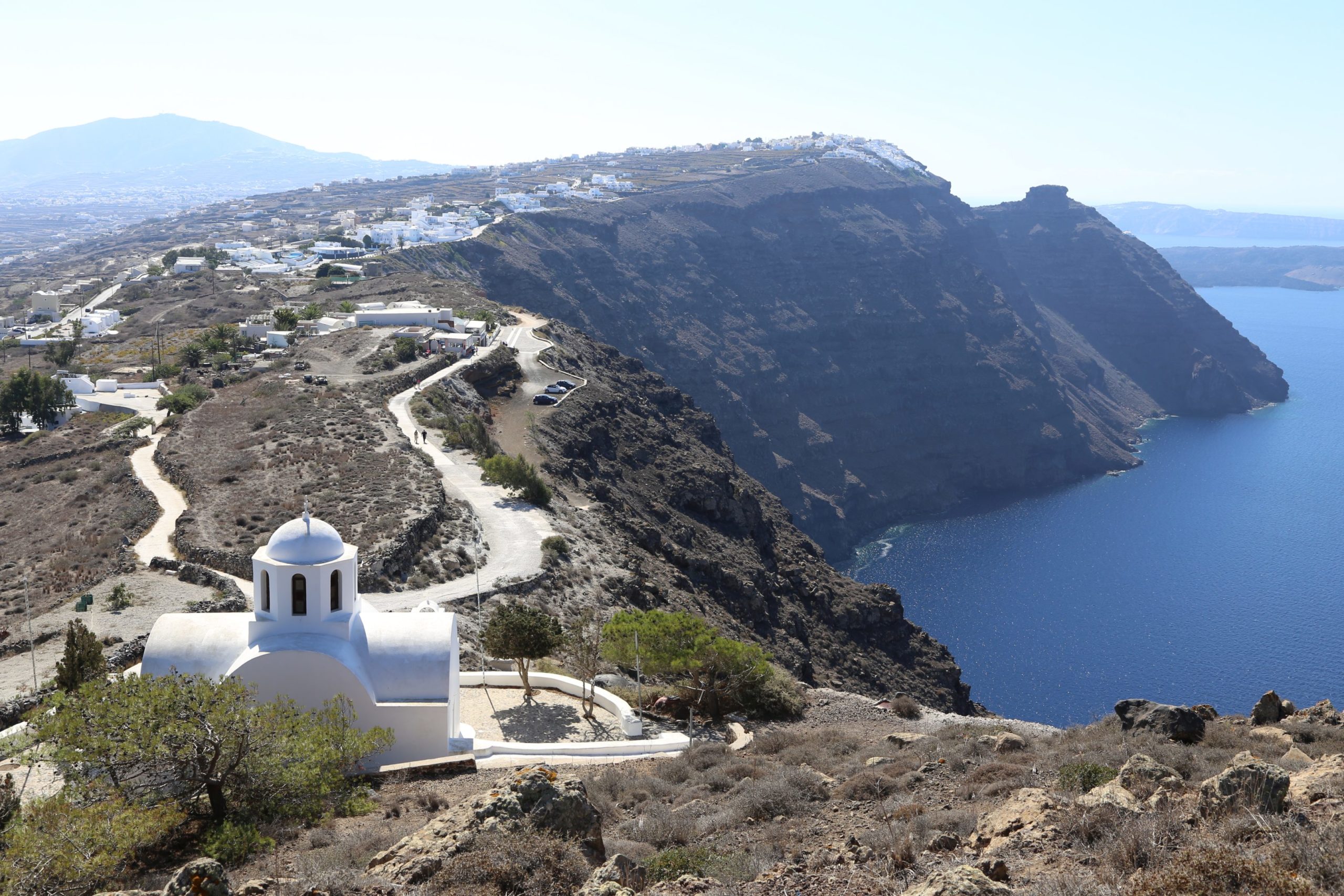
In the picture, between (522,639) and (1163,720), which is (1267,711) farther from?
(522,639)

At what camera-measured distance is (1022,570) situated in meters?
90.3

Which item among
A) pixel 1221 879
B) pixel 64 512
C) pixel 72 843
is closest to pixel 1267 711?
pixel 1221 879

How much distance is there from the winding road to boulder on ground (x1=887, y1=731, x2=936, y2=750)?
603 inches

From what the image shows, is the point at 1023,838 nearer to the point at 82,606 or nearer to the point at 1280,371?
the point at 82,606

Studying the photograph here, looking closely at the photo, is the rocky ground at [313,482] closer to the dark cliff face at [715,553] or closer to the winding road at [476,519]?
the winding road at [476,519]

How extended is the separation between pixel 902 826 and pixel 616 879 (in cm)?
399

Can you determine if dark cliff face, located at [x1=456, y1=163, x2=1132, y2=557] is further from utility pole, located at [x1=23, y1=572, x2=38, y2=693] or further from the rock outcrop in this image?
the rock outcrop

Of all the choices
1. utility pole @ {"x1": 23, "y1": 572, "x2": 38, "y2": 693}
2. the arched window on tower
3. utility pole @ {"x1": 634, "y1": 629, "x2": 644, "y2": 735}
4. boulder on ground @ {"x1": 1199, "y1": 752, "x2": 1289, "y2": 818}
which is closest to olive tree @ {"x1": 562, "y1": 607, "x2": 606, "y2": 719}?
utility pole @ {"x1": 634, "y1": 629, "x2": 644, "y2": 735}

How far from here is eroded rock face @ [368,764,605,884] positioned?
11711mm

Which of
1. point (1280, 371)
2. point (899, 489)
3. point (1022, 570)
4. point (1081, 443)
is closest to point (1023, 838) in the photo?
point (1022, 570)

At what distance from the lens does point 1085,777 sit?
14.2 m

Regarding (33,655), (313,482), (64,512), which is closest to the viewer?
(33,655)

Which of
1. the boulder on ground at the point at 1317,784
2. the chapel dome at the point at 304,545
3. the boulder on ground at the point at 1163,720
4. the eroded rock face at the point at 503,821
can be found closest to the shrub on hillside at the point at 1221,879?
the boulder on ground at the point at 1317,784

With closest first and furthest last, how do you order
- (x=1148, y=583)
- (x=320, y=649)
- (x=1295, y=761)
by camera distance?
(x=1295, y=761), (x=320, y=649), (x=1148, y=583)
